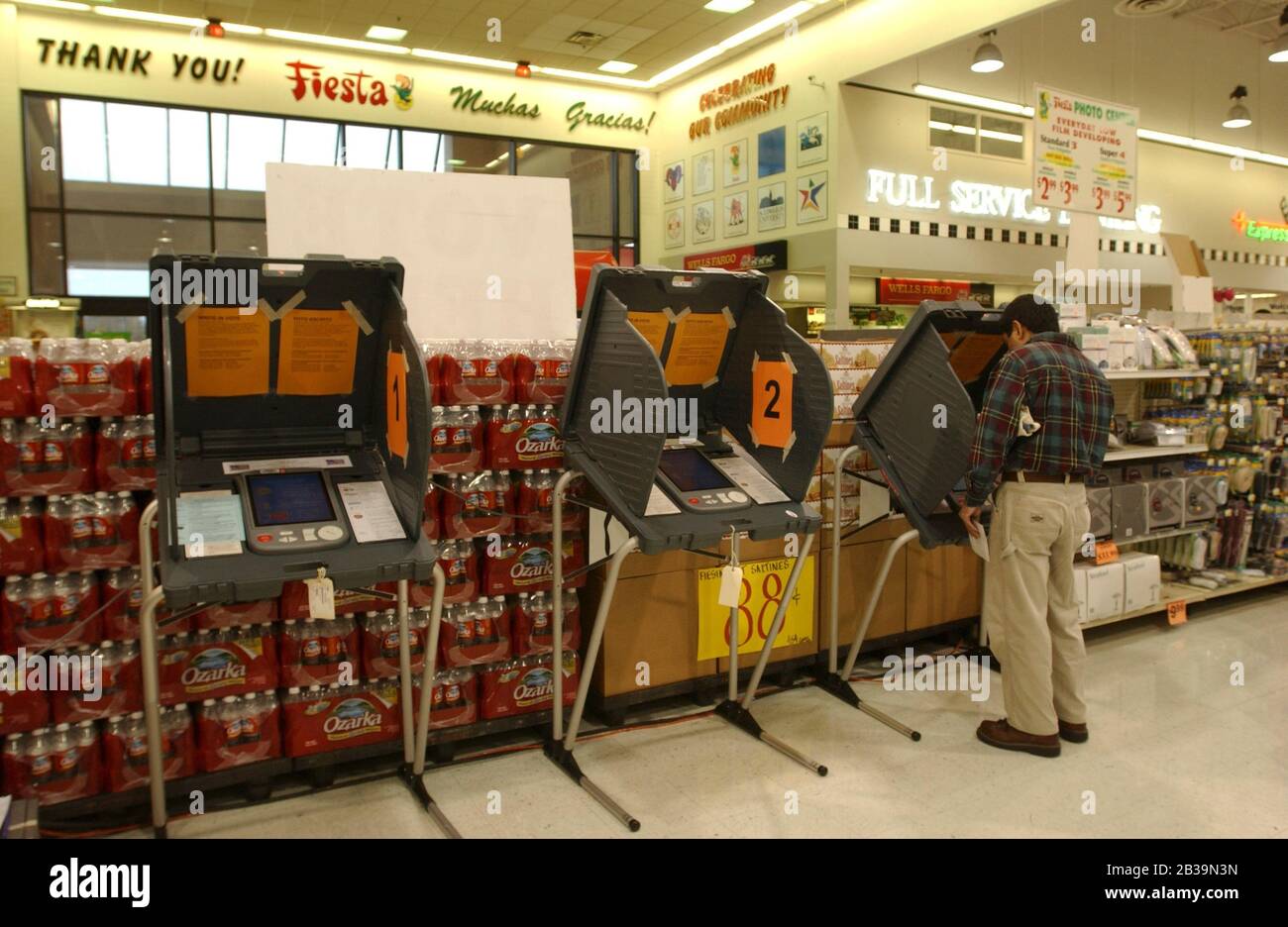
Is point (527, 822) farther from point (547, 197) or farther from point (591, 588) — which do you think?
point (547, 197)

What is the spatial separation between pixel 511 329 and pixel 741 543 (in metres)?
1.45

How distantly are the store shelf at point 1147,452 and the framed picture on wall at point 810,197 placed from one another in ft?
16.8

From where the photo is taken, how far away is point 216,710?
127 inches

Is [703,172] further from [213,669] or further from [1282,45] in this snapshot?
[213,669]

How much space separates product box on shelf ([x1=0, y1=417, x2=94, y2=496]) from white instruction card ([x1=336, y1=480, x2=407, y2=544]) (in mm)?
868

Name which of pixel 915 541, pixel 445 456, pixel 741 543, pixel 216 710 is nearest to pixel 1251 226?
pixel 915 541

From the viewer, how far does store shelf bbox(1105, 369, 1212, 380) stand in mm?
5254

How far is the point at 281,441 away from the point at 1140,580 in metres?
4.77

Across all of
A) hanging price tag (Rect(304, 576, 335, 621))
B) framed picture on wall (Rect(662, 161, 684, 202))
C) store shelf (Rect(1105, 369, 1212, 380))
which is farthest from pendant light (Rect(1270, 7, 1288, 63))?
hanging price tag (Rect(304, 576, 335, 621))

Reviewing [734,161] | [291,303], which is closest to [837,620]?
[291,303]

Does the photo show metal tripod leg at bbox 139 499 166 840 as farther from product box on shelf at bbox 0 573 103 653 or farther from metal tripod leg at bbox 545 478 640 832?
metal tripod leg at bbox 545 478 640 832

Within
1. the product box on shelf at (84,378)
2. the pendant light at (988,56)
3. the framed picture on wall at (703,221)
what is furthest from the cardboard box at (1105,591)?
the framed picture on wall at (703,221)

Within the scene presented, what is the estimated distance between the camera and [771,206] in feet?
35.6

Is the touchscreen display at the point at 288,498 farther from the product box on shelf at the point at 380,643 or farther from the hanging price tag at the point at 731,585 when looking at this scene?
the hanging price tag at the point at 731,585
